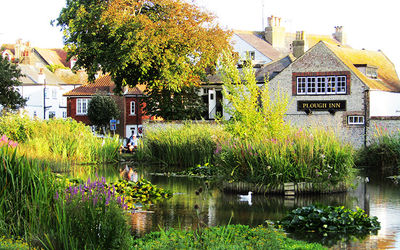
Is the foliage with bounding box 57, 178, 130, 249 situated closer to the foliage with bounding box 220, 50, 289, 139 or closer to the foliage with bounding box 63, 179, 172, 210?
the foliage with bounding box 63, 179, 172, 210

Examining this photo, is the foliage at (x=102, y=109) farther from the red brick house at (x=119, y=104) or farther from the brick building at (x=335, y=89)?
the brick building at (x=335, y=89)

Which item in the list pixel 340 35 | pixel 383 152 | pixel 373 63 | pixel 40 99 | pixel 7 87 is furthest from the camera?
pixel 40 99

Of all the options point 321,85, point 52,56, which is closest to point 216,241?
point 321,85

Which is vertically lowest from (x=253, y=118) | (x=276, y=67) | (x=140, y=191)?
(x=140, y=191)

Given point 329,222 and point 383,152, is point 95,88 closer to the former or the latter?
point 383,152

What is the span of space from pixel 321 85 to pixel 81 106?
127 feet

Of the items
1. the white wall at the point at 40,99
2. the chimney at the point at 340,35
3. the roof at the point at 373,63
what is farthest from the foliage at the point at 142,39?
the chimney at the point at 340,35

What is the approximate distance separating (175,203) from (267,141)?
4134 mm

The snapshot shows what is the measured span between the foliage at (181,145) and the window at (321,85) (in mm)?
14045

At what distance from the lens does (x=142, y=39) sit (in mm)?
41688

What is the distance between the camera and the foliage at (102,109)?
72250 millimetres

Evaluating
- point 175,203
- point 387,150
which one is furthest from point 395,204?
point 387,150

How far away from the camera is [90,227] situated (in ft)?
31.3

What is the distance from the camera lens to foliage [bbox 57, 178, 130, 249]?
9383 millimetres
